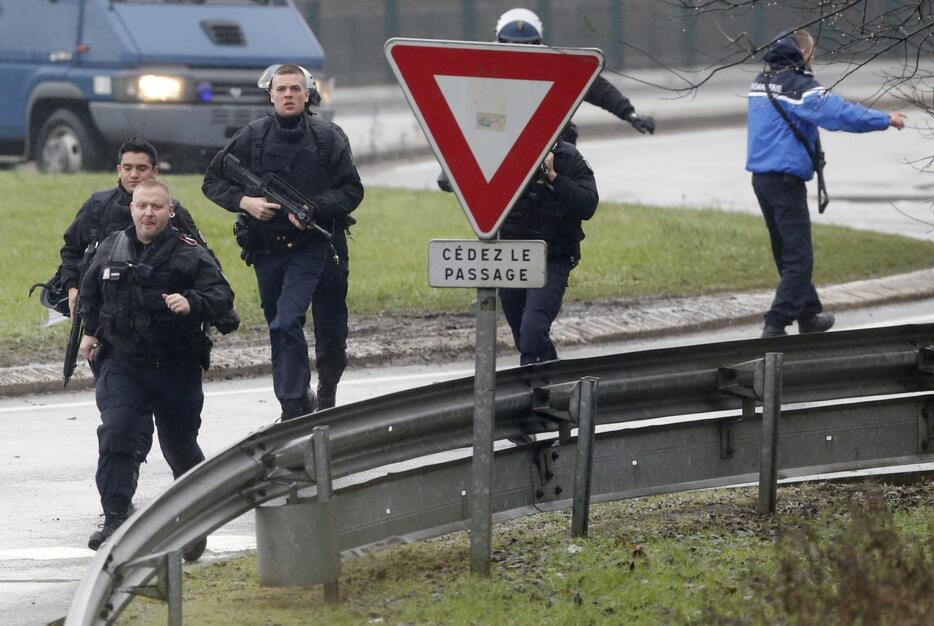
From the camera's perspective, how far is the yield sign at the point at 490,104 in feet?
20.7

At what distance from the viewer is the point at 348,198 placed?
372 inches

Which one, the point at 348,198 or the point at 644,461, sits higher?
the point at 348,198

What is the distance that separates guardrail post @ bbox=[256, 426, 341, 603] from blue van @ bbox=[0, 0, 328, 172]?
44.9 feet

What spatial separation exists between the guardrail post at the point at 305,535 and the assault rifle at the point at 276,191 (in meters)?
3.18

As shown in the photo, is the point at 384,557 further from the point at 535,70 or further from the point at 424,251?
the point at 424,251

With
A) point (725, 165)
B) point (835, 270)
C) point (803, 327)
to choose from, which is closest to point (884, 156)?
point (725, 165)

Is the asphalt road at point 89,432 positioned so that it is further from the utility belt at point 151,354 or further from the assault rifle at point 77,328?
the utility belt at point 151,354

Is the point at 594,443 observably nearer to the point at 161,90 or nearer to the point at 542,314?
the point at 542,314

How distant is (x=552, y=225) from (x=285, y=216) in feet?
4.21

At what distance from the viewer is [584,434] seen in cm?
705

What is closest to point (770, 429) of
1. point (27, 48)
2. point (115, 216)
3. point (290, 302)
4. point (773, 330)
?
point (290, 302)

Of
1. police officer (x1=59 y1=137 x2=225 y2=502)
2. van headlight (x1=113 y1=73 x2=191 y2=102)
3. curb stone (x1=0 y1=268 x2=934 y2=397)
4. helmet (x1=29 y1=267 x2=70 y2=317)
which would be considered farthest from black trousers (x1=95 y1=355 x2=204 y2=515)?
van headlight (x1=113 y1=73 x2=191 y2=102)

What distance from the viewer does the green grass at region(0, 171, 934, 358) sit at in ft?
45.3

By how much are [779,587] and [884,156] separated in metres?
19.8
